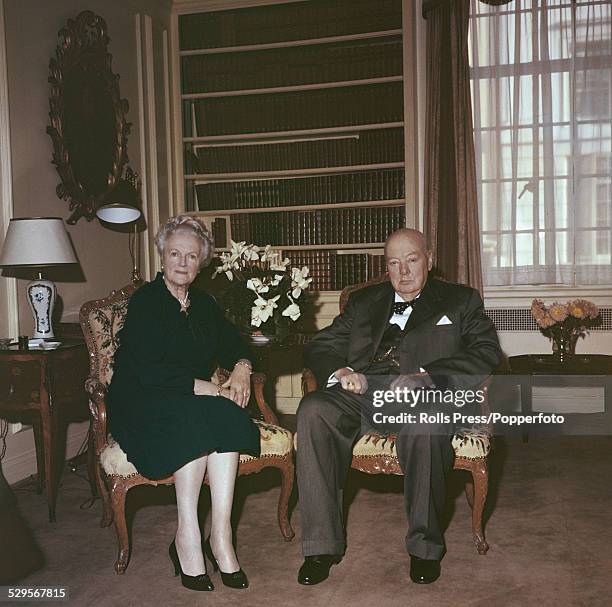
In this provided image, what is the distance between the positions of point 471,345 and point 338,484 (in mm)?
738

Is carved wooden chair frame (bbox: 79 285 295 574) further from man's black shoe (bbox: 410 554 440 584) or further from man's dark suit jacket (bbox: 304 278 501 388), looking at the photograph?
man's black shoe (bbox: 410 554 440 584)

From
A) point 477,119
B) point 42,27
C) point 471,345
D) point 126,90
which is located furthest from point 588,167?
point 42,27

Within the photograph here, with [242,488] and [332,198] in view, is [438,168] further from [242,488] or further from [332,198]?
[242,488]

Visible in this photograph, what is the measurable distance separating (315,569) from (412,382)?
73 centimetres

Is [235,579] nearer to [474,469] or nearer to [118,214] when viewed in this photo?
[474,469]

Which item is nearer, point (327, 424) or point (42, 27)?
point (327, 424)

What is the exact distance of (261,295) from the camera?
343 centimetres

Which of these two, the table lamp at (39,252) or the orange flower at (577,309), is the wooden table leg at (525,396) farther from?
the table lamp at (39,252)

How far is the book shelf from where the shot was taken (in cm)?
509

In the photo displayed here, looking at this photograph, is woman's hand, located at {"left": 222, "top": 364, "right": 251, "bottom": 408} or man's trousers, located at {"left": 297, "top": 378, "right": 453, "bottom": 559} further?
woman's hand, located at {"left": 222, "top": 364, "right": 251, "bottom": 408}

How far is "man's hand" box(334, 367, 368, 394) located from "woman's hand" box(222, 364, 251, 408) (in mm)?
341


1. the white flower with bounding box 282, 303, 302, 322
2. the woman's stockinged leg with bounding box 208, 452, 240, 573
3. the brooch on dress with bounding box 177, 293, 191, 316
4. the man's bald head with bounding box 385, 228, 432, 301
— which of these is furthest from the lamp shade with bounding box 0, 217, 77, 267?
the man's bald head with bounding box 385, 228, 432, 301

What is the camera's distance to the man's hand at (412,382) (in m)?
2.75

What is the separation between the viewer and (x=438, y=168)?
4.93m
